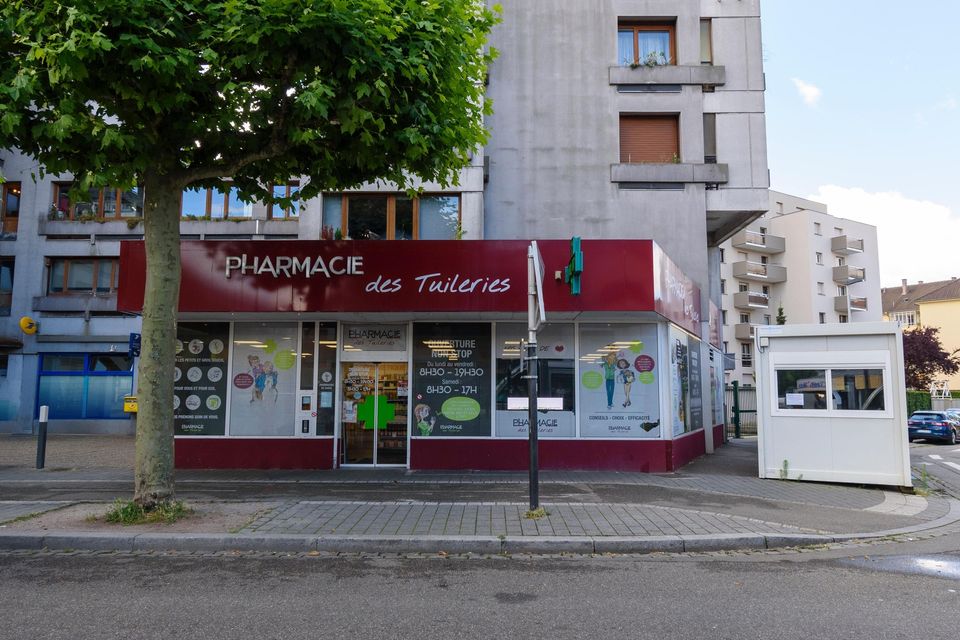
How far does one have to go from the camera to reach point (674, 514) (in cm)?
838

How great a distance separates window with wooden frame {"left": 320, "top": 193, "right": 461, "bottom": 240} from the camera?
14.9 metres

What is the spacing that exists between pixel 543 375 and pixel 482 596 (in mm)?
7577

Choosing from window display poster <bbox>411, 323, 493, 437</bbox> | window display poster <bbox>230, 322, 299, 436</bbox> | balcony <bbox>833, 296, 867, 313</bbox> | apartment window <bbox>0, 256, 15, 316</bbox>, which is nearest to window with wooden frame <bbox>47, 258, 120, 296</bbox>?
apartment window <bbox>0, 256, 15, 316</bbox>

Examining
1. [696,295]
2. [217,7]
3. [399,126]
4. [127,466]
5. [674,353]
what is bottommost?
[127,466]

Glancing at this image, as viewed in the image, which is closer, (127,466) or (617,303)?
(617,303)

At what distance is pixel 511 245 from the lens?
38.7ft

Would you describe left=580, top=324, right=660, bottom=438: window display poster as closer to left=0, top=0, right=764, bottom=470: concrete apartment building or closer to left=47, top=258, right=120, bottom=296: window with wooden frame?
left=0, top=0, right=764, bottom=470: concrete apartment building

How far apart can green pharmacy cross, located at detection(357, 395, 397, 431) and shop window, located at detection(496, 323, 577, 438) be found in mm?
2149

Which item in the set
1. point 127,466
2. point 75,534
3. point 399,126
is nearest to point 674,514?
point 399,126

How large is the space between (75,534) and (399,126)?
6211 mm

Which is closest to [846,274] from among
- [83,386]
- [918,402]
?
[918,402]

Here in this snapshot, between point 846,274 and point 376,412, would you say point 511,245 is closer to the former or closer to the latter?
point 376,412

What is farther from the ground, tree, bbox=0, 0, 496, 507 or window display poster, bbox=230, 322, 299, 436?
tree, bbox=0, 0, 496, 507

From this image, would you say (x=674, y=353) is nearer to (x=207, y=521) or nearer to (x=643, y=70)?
(x=643, y=70)
